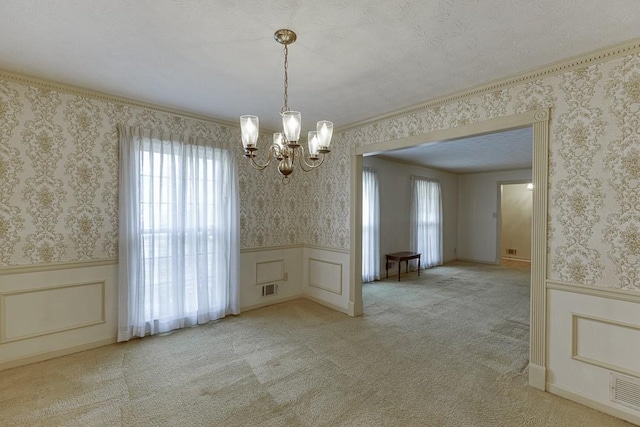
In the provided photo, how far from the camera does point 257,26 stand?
1.98 m

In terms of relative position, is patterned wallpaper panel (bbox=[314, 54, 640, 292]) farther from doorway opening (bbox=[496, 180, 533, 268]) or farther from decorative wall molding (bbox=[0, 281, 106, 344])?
doorway opening (bbox=[496, 180, 533, 268])

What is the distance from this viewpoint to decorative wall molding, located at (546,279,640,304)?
2138mm

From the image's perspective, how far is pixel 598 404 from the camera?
223 centimetres

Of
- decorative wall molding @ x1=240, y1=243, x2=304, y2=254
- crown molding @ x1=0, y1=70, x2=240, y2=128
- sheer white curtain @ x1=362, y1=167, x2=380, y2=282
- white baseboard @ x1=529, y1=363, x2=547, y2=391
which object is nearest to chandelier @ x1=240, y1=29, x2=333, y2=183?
crown molding @ x1=0, y1=70, x2=240, y2=128

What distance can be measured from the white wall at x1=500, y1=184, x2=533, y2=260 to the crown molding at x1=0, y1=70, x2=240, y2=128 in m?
9.31

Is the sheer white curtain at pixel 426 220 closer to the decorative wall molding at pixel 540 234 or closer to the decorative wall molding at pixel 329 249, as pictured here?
the decorative wall molding at pixel 329 249

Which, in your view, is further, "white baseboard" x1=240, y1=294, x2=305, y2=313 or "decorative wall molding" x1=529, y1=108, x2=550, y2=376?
"white baseboard" x1=240, y1=294, x2=305, y2=313

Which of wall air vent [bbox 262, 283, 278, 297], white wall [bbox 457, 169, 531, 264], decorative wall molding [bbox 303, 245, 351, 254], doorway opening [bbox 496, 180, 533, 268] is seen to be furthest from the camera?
doorway opening [bbox 496, 180, 533, 268]

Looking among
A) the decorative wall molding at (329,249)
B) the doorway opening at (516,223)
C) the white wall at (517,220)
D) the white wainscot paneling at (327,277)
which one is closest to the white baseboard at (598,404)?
the white wainscot paneling at (327,277)

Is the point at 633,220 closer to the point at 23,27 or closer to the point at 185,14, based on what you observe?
the point at 185,14

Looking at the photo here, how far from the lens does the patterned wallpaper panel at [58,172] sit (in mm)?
2758

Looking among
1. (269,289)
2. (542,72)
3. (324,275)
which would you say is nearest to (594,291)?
(542,72)

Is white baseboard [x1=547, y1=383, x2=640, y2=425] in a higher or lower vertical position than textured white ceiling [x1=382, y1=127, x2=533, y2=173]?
lower

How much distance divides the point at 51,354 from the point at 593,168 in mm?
5136
